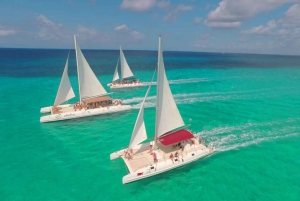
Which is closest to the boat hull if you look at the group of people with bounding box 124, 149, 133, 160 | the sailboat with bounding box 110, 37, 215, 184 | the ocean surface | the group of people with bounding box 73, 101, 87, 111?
the sailboat with bounding box 110, 37, 215, 184

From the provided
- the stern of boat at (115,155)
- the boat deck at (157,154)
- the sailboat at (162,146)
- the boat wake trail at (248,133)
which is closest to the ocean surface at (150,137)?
the boat wake trail at (248,133)

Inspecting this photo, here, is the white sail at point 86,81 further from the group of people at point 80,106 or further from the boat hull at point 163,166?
the boat hull at point 163,166

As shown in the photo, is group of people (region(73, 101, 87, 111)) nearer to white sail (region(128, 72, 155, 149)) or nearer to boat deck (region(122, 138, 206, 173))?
boat deck (region(122, 138, 206, 173))

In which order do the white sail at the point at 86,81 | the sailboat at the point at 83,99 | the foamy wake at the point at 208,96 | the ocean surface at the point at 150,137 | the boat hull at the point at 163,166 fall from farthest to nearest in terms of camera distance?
1. the foamy wake at the point at 208,96
2. the white sail at the point at 86,81
3. the sailboat at the point at 83,99
4. the boat hull at the point at 163,166
5. the ocean surface at the point at 150,137

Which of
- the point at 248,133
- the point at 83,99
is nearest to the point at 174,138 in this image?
the point at 248,133

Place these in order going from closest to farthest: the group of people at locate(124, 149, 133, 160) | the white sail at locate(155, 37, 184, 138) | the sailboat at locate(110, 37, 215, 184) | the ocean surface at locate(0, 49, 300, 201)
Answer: the ocean surface at locate(0, 49, 300, 201)
the sailboat at locate(110, 37, 215, 184)
the white sail at locate(155, 37, 184, 138)
the group of people at locate(124, 149, 133, 160)

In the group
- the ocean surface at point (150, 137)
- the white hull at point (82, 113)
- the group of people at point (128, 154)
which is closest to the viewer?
the ocean surface at point (150, 137)

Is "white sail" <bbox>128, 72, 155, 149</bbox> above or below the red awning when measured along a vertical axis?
above

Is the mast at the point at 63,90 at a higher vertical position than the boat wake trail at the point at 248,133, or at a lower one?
higher
